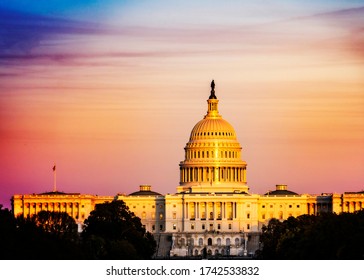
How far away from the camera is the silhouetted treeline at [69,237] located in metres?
97.4

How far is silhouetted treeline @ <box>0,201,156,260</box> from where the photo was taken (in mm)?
97438

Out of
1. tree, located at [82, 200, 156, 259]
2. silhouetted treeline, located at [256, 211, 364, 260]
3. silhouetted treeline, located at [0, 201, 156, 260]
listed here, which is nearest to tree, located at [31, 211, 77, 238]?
silhouetted treeline, located at [0, 201, 156, 260]

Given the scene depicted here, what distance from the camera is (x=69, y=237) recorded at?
136 metres

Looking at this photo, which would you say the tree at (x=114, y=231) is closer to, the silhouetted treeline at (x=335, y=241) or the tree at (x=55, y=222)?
the tree at (x=55, y=222)

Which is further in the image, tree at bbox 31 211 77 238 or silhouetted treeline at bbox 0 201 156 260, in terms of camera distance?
tree at bbox 31 211 77 238

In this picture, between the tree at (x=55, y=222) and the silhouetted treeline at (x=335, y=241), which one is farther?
the tree at (x=55, y=222)

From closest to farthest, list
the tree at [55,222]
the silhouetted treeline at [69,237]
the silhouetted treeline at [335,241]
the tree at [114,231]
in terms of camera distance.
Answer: the silhouetted treeline at [335,241] → the silhouetted treeline at [69,237] → the tree at [114,231] → the tree at [55,222]

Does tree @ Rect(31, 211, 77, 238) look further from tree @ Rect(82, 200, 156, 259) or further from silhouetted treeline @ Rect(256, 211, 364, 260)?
silhouetted treeline @ Rect(256, 211, 364, 260)

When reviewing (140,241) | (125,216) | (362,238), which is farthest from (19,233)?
(125,216)

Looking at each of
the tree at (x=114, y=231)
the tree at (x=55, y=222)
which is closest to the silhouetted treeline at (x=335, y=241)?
the tree at (x=114, y=231)

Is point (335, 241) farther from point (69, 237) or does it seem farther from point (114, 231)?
point (114, 231)

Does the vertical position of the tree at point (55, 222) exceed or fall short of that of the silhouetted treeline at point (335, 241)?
it exceeds it

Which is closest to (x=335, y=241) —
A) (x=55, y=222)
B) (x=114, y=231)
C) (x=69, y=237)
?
(x=69, y=237)
